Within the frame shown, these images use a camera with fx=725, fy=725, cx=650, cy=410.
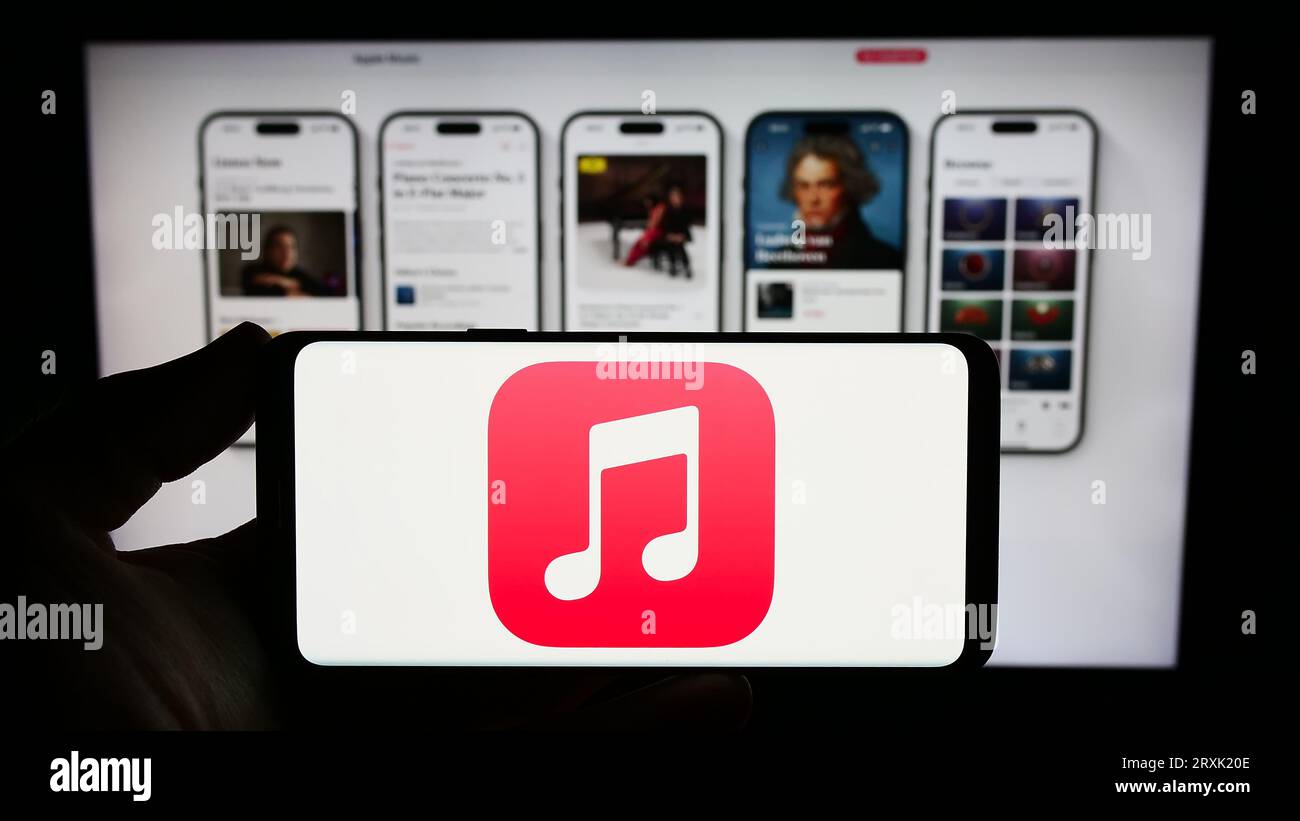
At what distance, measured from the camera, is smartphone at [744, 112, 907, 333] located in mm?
922

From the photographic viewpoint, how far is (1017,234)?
3.05 feet

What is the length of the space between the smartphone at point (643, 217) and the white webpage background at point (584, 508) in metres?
0.50

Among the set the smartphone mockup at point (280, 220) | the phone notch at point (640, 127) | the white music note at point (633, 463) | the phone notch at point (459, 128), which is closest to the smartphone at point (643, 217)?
the phone notch at point (640, 127)

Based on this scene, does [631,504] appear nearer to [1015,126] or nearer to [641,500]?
[641,500]

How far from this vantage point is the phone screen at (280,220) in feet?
3.03

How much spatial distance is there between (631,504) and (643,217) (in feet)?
1.90

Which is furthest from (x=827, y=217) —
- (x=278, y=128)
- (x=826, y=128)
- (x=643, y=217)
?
(x=278, y=128)

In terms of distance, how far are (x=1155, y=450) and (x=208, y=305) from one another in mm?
1261

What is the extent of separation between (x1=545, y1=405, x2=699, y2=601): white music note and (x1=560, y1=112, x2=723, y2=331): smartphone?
50cm

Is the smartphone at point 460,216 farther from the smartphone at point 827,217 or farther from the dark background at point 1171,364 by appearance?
the smartphone at point 827,217

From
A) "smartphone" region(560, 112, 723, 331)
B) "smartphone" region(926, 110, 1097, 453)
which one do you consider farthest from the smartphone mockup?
"smartphone" region(926, 110, 1097, 453)

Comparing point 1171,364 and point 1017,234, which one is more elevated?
point 1017,234

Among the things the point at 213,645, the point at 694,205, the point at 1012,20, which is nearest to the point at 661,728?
the point at 213,645

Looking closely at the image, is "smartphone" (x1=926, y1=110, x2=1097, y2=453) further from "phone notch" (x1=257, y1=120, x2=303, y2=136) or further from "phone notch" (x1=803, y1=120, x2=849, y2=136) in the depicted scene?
"phone notch" (x1=257, y1=120, x2=303, y2=136)
